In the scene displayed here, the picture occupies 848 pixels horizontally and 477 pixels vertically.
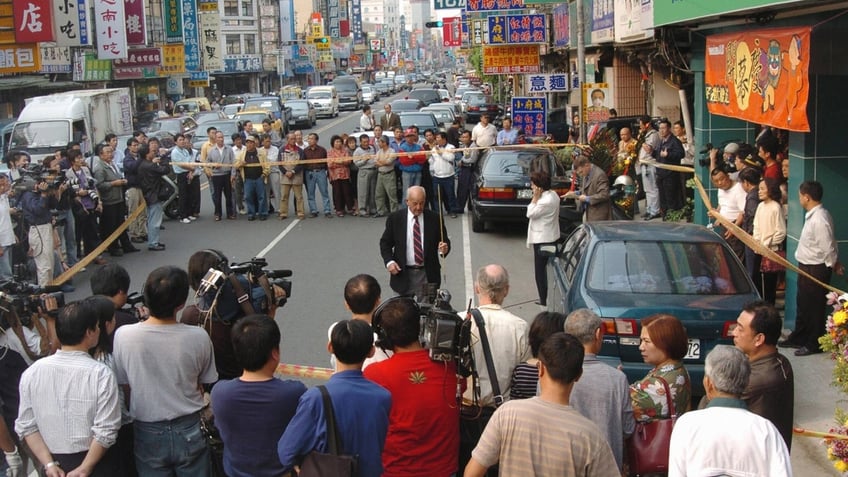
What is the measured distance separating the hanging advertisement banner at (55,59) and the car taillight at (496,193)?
87.9ft

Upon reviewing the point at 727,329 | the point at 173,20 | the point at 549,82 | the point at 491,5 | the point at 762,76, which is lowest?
the point at 727,329

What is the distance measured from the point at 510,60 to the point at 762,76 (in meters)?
15.5

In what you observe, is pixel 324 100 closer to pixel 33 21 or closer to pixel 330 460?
pixel 33 21

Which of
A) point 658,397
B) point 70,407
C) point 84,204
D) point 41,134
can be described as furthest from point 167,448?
point 41,134

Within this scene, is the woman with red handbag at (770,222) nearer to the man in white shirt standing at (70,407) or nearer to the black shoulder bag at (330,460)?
the black shoulder bag at (330,460)

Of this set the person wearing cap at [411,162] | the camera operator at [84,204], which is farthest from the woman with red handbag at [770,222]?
the camera operator at [84,204]

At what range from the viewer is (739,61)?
40.5 ft

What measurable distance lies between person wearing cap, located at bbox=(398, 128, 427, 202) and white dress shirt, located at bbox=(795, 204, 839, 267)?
10.4 m

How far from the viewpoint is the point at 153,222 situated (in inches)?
671

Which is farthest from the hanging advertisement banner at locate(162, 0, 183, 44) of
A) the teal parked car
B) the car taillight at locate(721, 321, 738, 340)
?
the car taillight at locate(721, 321, 738, 340)

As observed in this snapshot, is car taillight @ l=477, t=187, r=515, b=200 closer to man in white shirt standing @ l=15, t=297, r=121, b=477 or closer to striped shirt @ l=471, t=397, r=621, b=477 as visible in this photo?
man in white shirt standing @ l=15, t=297, r=121, b=477

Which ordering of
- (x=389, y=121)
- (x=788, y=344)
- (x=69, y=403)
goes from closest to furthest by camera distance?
(x=69, y=403), (x=788, y=344), (x=389, y=121)

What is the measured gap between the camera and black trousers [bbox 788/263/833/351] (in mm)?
9758

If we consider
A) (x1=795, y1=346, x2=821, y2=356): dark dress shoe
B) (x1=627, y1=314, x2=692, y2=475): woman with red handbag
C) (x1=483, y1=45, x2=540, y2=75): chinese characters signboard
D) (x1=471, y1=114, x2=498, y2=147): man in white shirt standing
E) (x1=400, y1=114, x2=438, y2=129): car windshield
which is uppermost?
(x1=483, y1=45, x2=540, y2=75): chinese characters signboard
